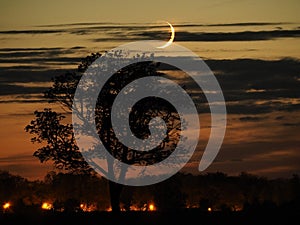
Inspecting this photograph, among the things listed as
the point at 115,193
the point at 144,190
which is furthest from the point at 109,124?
the point at 144,190

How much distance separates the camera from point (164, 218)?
180 ft

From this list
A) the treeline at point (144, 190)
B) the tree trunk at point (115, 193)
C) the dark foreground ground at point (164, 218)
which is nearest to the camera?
the dark foreground ground at point (164, 218)

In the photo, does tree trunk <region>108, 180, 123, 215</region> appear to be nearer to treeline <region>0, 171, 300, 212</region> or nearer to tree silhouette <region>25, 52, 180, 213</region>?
tree silhouette <region>25, 52, 180, 213</region>

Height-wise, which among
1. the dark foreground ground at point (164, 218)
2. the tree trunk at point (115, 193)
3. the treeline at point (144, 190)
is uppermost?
the treeline at point (144, 190)

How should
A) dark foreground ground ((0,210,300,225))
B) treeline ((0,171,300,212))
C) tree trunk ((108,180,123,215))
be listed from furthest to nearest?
treeline ((0,171,300,212)) → tree trunk ((108,180,123,215)) → dark foreground ground ((0,210,300,225))

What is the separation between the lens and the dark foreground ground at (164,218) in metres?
51.7

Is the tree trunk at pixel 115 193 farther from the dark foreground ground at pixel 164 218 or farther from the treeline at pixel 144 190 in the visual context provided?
the treeline at pixel 144 190

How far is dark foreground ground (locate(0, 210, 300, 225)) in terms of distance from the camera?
51.7 meters

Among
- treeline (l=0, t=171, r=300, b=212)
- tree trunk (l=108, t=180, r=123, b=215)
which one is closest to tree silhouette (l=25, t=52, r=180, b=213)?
tree trunk (l=108, t=180, r=123, b=215)

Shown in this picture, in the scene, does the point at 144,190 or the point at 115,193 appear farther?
the point at 144,190

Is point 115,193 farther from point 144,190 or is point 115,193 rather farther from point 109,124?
point 144,190

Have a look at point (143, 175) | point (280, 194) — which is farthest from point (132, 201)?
point (143, 175)

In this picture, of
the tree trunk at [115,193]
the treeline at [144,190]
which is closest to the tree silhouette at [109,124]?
the tree trunk at [115,193]

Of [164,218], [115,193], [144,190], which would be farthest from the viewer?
[144,190]
